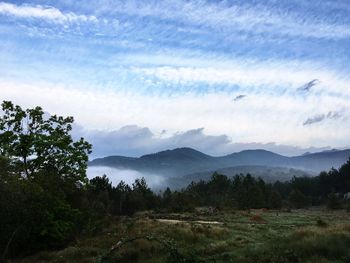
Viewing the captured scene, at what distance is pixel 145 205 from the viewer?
93438 millimetres

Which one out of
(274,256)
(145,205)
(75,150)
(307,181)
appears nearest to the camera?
(274,256)

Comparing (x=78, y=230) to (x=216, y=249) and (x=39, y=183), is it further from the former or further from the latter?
(x=216, y=249)

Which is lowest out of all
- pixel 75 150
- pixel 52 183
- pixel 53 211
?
pixel 53 211

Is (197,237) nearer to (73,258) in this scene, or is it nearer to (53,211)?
(73,258)

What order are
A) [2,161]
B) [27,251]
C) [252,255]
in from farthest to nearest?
[27,251], [2,161], [252,255]

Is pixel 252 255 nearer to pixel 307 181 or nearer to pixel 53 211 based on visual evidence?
pixel 53 211

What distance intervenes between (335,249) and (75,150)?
24.9 metres

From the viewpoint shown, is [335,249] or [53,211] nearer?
[335,249]

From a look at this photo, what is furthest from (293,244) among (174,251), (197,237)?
(197,237)

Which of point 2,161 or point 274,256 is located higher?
point 2,161

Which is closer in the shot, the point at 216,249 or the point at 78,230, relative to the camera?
the point at 216,249

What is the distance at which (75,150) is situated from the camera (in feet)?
116

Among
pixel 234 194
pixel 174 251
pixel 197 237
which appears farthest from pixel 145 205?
pixel 174 251

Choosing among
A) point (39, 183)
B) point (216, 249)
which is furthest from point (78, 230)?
point (216, 249)
